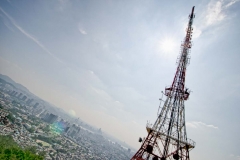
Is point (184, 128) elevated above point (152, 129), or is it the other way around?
point (184, 128)

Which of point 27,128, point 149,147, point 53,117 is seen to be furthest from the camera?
point 53,117

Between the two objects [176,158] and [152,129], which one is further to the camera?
[152,129]

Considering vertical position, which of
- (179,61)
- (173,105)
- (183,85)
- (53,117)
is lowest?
(53,117)

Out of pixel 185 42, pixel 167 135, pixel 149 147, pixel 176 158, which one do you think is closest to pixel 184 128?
pixel 167 135

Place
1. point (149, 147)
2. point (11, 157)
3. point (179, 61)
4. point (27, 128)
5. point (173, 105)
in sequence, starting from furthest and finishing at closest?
point (27, 128)
point (11, 157)
point (179, 61)
point (173, 105)
point (149, 147)

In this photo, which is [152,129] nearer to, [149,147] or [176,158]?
[149,147]

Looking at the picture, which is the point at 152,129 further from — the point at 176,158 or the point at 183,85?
the point at 183,85

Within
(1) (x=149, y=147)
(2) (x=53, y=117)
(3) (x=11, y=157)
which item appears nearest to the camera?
(1) (x=149, y=147)

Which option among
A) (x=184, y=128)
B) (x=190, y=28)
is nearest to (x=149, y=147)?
(x=184, y=128)

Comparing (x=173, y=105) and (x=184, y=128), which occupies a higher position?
(x=173, y=105)
